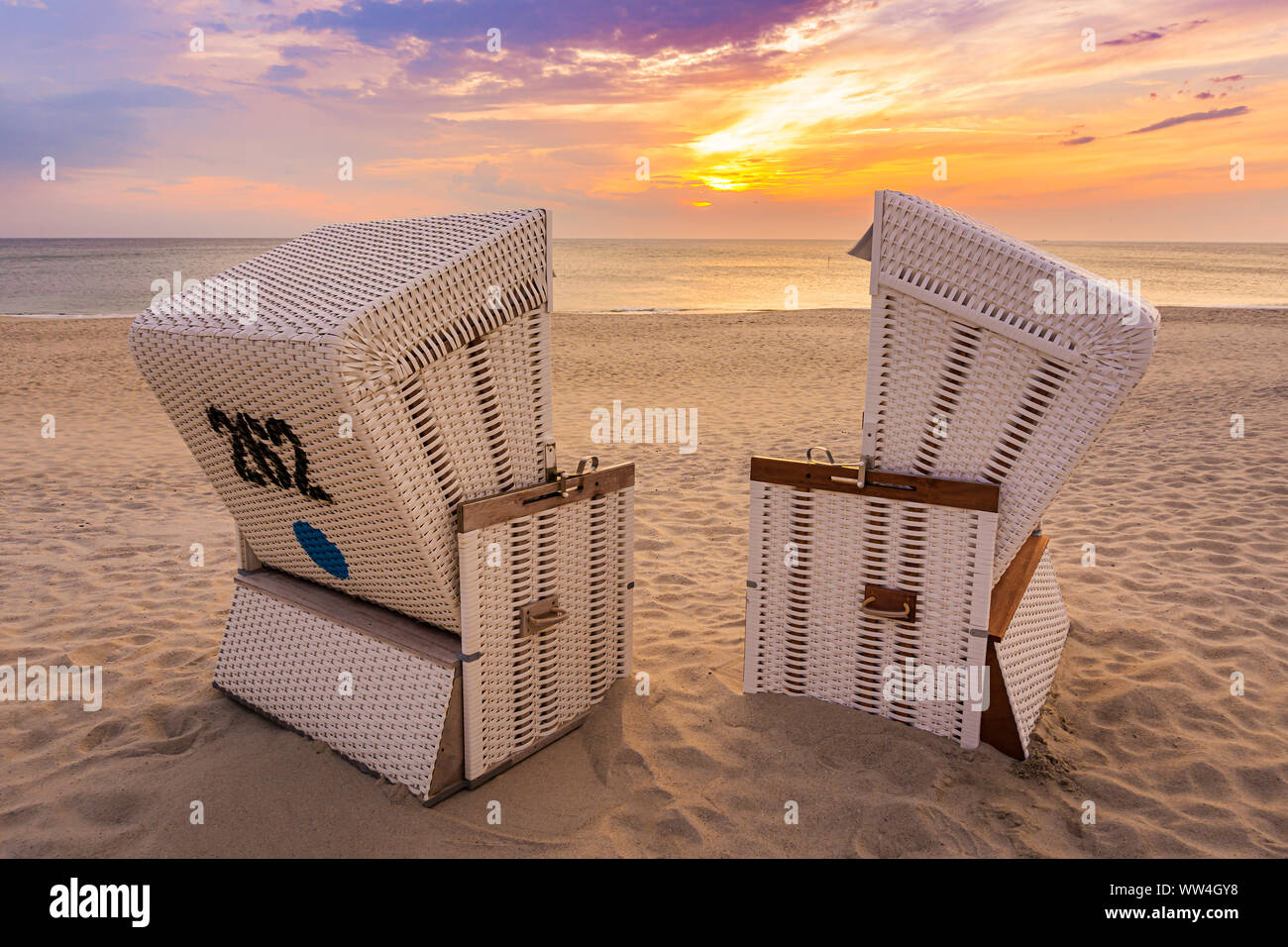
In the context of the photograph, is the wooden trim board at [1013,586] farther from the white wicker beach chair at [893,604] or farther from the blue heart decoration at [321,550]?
the blue heart decoration at [321,550]

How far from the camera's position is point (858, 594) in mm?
3178

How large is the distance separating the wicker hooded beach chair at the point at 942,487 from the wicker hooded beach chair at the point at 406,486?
78 centimetres

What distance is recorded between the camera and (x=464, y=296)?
2633 mm

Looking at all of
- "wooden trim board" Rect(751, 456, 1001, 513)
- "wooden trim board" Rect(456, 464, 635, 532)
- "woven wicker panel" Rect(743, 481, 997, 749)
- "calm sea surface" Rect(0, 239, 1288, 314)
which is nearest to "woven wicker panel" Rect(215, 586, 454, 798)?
"wooden trim board" Rect(456, 464, 635, 532)

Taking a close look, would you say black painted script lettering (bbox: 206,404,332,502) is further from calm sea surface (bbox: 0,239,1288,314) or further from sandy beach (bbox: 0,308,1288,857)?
calm sea surface (bbox: 0,239,1288,314)

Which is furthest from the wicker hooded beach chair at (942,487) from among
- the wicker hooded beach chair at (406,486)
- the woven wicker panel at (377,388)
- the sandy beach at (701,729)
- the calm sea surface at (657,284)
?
the calm sea surface at (657,284)

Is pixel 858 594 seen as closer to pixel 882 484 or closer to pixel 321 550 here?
pixel 882 484

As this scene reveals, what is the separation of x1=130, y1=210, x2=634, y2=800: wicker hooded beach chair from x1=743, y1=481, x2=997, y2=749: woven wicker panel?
2.05 feet

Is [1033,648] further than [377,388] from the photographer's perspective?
Yes

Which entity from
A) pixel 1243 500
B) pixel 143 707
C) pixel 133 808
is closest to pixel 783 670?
pixel 133 808

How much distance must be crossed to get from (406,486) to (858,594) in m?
1.75

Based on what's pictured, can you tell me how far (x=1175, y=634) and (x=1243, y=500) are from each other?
2668 millimetres

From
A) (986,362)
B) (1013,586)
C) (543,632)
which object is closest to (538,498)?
(543,632)

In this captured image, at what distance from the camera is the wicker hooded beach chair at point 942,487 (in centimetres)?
265
